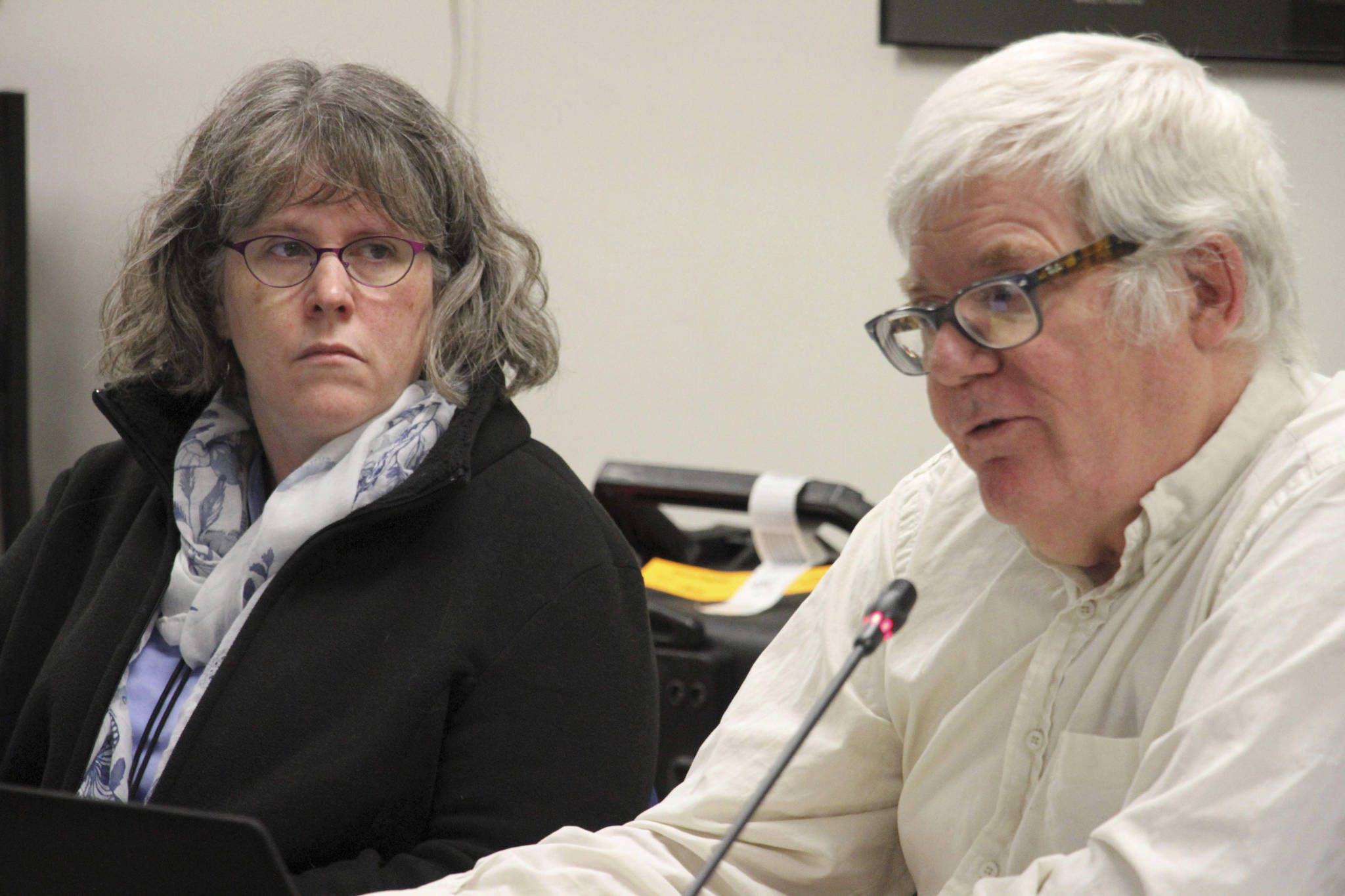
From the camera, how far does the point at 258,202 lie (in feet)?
4.94

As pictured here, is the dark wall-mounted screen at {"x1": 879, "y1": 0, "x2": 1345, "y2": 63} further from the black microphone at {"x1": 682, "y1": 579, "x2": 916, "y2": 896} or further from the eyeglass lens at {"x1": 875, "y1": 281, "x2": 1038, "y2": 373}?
the black microphone at {"x1": 682, "y1": 579, "x2": 916, "y2": 896}

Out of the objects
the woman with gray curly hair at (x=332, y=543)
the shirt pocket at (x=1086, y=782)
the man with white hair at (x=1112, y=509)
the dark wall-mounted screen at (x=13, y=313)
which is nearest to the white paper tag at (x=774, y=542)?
the woman with gray curly hair at (x=332, y=543)

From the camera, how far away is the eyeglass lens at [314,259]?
1513mm

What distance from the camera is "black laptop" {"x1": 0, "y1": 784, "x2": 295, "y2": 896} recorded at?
0.79 meters

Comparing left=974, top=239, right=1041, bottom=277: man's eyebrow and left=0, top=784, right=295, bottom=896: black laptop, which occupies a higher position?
left=974, top=239, right=1041, bottom=277: man's eyebrow

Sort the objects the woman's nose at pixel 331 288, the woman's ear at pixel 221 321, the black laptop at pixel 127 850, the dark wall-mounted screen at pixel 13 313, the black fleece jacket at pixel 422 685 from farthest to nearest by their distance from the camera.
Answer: the dark wall-mounted screen at pixel 13 313 → the woman's ear at pixel 221 321 → the woman's nose at pixel 331 288 → the black fleece jacket at pixel 422 685 → the black laptop at pixel 127 850

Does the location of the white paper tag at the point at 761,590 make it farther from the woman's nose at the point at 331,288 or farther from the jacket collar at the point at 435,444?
the woman's nose at the point at 331,288

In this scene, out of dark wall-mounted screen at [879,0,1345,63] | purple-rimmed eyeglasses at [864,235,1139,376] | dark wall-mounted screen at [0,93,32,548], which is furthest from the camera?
dark wall-mounted screen at [0,93,32,548]

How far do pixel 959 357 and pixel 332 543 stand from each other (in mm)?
700

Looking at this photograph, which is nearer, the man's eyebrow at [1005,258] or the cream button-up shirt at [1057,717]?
the cream button-up shirt at [1057,717]

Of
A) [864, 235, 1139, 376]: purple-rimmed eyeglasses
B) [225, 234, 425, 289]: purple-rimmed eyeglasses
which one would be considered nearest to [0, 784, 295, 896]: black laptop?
[864, 235, 1139, 376]: purple-rimmed eyeglasses

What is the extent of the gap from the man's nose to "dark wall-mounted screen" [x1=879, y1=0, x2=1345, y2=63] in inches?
63.9

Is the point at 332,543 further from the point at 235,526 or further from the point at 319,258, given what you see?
the point at 319,258

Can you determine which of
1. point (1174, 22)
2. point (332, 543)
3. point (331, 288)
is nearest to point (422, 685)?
point (332, 543)
